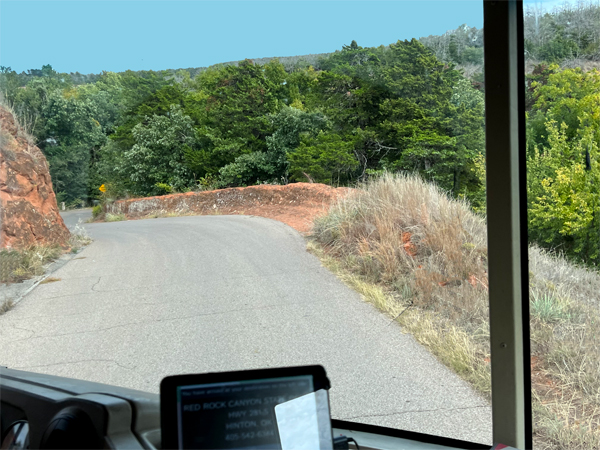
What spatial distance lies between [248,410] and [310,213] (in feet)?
5.30

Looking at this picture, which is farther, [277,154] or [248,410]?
[277,154]

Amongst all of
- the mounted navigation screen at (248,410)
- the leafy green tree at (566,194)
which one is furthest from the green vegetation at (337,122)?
the mounted navigation screen at (248,410)

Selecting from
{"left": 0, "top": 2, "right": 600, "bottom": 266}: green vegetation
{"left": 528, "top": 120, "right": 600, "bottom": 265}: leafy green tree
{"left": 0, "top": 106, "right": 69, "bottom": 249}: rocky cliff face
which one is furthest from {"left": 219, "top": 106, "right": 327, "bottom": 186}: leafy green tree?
{"left": 528, "top": 120, "right": 600, "bottom": 265}: leafy green tree

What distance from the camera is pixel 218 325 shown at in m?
1.99

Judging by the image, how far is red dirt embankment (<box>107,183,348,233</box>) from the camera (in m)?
2.38

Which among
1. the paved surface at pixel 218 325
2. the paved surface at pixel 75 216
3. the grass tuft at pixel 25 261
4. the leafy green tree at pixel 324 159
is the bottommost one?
the paved surface at pixel 218 325

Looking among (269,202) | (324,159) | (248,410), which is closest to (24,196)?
(269,202)

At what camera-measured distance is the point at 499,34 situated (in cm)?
126

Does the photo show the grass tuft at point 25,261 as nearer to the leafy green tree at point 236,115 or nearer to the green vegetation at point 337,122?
the green vegetation at point 337,122

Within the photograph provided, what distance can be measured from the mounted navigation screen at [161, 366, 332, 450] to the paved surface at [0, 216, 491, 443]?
800 mm

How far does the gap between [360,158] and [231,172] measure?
2.05 ft

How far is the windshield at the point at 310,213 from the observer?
1.51 meters

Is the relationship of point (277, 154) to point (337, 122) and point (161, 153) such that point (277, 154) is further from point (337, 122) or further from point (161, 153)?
point (161, 153)

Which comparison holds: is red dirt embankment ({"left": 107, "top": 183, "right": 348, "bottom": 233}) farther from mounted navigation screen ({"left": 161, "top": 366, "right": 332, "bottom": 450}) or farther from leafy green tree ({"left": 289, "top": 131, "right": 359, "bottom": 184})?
mounted navigation screen ({"left": 161, "top": 366, "right": 332, "bottom": 450})
